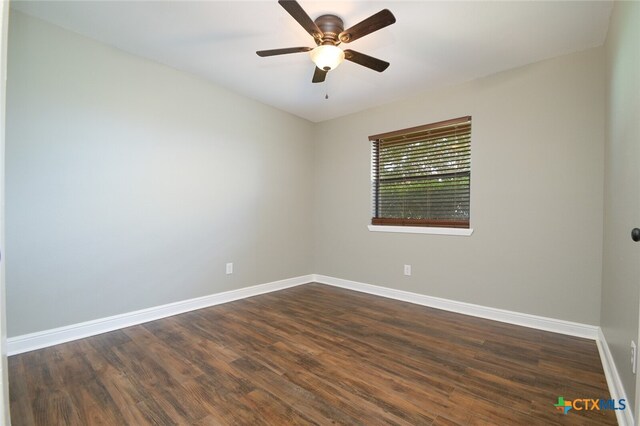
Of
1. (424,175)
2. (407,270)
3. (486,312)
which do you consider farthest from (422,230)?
(486,312)

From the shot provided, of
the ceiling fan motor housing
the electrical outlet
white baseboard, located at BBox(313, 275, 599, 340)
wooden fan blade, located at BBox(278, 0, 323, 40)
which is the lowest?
white baseboard, located at BBox(313, 275, 599, 340)

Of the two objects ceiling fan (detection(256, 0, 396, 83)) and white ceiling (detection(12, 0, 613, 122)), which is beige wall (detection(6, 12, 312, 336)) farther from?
ceiling fan (detection(256, 0, 396, 83))

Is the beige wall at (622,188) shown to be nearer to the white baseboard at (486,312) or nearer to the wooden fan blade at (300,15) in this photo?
the white baseboard at (486,312)

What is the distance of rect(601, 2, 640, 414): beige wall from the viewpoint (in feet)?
4.50

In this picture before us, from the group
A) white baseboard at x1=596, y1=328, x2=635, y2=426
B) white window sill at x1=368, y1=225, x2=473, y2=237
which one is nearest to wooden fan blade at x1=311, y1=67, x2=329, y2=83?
white window sill at x1=368, y1=225, x2=473, y2=237

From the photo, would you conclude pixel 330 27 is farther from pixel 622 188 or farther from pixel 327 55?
pixel 622 188

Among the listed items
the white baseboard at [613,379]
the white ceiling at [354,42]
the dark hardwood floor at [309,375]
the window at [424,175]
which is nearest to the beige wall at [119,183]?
the white ceiling at [354,42]

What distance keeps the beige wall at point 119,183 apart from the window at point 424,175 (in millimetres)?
1504

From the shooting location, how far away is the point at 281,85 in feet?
10.5

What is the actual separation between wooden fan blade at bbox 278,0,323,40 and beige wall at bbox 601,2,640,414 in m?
1.61

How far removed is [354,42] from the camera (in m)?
2.40

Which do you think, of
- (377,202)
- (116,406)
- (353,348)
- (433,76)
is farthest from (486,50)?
(116,406)

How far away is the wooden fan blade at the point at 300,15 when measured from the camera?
5.30 ft

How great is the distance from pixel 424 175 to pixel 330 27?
6.34 feet
